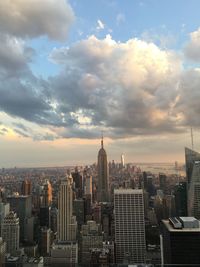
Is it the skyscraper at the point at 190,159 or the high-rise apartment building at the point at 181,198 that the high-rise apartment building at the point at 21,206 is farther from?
the skyscraper at the point at 190,159

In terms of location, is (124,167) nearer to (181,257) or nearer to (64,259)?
(64,259)

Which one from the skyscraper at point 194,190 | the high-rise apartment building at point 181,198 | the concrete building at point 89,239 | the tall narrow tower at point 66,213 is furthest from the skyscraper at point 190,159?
the tall narrow tower at point 66,213

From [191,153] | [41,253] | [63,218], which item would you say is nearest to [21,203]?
[63,218]

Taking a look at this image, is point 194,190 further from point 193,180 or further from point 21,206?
point 21,206

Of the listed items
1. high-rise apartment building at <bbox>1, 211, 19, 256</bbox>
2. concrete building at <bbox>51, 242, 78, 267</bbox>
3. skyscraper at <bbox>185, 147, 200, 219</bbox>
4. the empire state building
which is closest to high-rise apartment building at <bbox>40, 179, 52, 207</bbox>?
the empire state building

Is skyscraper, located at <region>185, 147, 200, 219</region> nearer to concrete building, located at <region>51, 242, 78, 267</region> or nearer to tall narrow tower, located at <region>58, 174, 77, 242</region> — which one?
concrete building, located at <region>51, 242, 78, 267</region>
